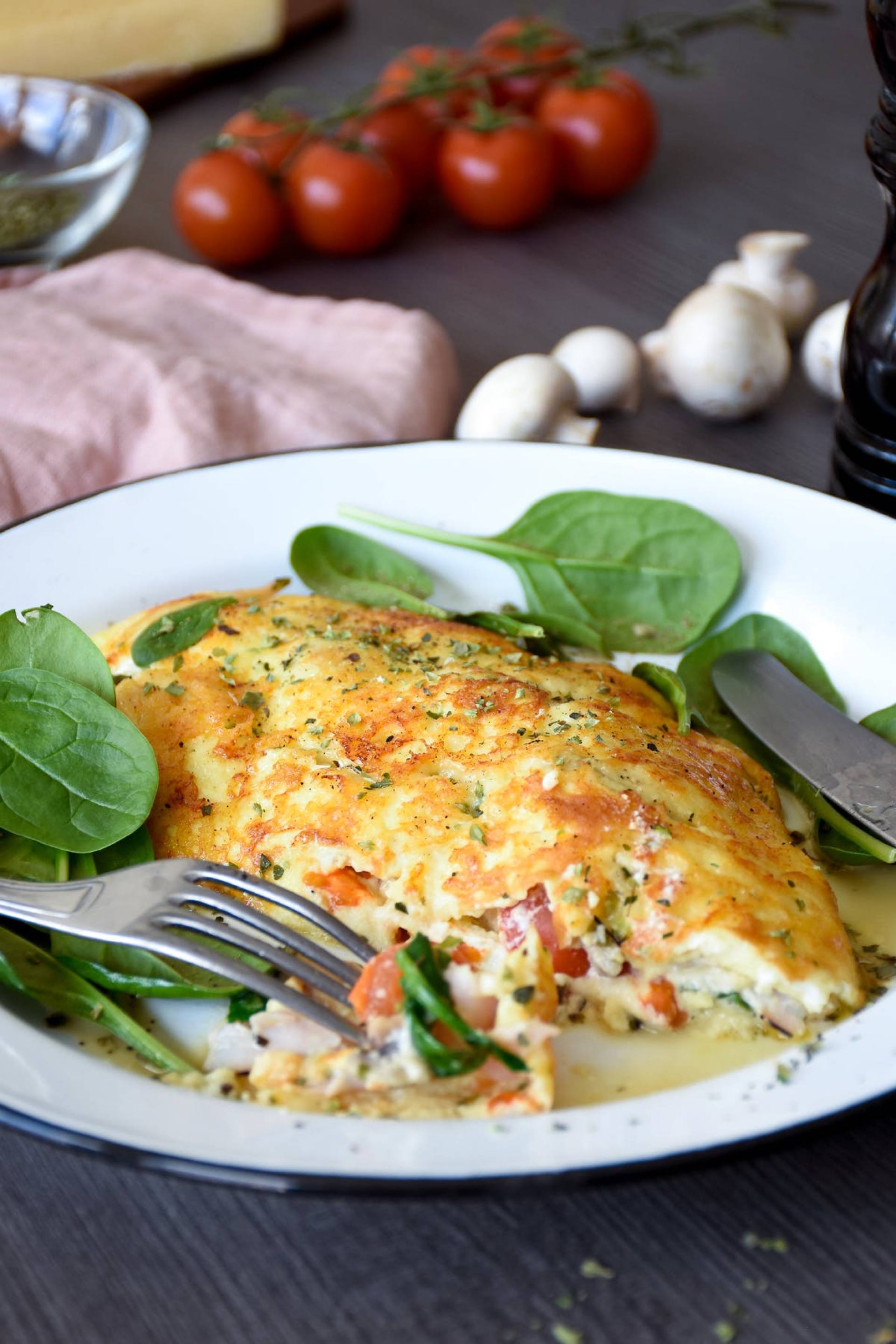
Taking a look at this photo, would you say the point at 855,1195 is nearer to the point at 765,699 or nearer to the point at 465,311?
the point at 765,699

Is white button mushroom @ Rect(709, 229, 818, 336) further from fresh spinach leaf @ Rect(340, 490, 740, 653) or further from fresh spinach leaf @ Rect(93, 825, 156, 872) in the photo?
fresh spinach leaf @ Rect(93, 825, 156, 872)

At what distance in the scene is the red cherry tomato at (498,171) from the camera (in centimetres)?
479

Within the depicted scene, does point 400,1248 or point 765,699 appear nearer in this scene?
point 400,1248

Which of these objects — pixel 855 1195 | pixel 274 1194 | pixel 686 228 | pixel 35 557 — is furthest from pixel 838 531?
pixel 686 228

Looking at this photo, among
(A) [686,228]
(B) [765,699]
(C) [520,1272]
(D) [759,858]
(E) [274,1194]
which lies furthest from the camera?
(A) [686,228]

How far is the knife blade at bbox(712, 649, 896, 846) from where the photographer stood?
2332 millimetres

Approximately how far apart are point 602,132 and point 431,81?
65cm

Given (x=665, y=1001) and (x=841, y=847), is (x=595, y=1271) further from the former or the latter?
(x=841, y=847)

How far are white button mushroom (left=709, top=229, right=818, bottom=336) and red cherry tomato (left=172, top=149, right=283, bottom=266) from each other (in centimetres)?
160

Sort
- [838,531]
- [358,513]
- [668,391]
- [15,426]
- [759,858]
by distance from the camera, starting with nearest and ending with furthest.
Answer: [759,858] → [838,531] → [358,513] → [15,426] → [668,391]

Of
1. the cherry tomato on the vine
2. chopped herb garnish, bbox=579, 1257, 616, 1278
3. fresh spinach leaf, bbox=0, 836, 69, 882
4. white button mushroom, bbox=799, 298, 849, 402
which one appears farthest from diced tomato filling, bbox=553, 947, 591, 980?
the cherry tomato on the vine

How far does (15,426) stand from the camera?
3.53m

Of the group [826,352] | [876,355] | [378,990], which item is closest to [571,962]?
[378,990]

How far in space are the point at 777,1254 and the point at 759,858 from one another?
1.95 feet
